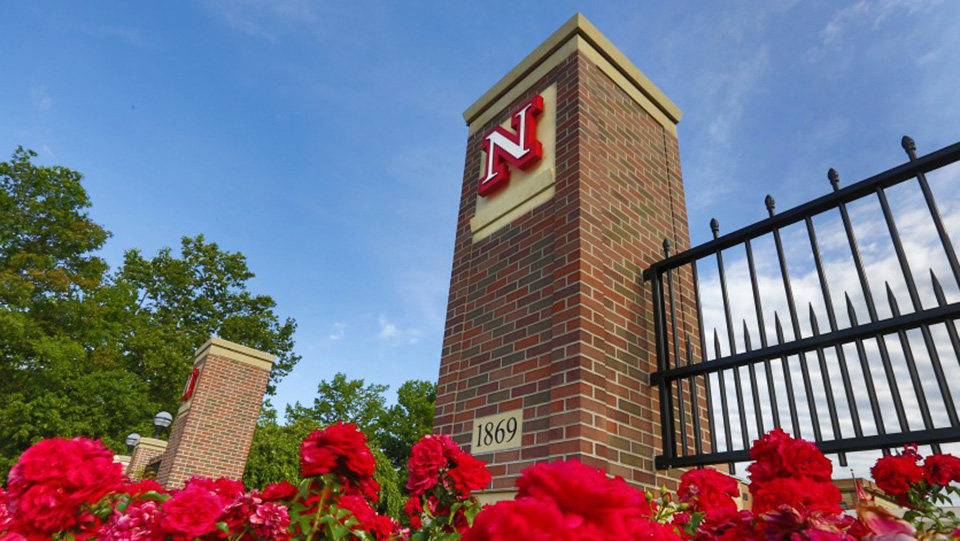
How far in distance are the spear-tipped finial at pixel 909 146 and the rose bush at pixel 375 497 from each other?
6.75 feet

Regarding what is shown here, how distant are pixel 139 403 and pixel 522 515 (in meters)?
25.0

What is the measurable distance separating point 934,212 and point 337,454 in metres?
3.14

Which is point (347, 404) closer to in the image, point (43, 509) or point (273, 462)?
point (273, 462)

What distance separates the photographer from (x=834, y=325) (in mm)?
2867

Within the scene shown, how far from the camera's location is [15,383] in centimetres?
2027

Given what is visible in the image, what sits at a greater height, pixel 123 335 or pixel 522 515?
pixel 123 335

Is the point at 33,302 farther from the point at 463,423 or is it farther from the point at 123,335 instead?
the point at 463,423

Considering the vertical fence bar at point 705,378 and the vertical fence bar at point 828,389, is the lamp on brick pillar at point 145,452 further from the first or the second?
the vertical fence bar at point 828,389

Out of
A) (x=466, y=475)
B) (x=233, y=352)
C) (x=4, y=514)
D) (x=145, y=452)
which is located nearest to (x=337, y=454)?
(x=466, y=475)

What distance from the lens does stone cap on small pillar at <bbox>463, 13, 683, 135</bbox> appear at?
4.55 metres

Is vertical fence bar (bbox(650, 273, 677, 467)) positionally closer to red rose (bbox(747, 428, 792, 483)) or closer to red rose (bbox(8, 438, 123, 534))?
red rose (bbox(747, 428, 792, 483))

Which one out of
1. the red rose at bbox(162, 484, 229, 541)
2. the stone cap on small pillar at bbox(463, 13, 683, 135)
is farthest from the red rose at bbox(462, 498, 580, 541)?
the stone cap on small pillar at bbox(463, 13, 683, 135)

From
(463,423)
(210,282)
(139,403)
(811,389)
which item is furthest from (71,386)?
(811,389)

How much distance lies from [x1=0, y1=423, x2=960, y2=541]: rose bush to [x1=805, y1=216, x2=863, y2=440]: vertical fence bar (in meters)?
1.06
